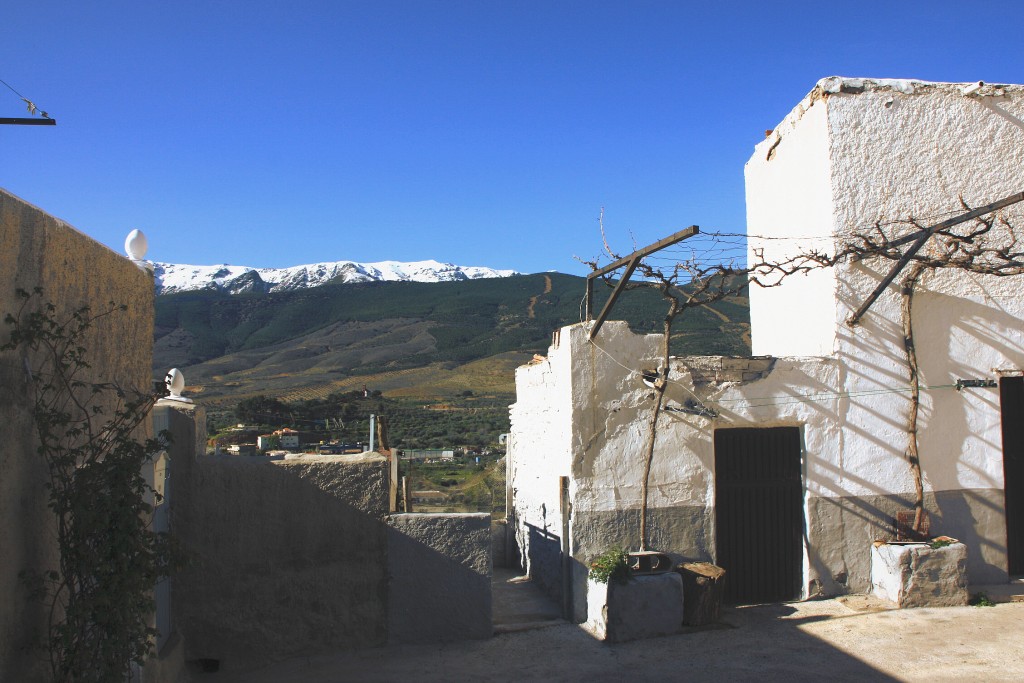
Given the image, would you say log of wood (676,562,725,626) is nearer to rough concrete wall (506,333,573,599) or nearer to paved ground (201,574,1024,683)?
paved ground (201,574,1024,683)

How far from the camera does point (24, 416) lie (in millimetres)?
3982

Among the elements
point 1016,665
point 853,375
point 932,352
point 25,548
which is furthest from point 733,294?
point 25,548

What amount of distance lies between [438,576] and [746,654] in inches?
114

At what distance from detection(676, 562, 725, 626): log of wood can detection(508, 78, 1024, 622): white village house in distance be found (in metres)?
0.51

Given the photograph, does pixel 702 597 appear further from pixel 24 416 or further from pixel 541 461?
pixel 24 416

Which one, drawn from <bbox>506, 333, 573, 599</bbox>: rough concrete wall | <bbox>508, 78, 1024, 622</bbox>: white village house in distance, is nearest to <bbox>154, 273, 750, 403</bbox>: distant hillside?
<bbox>506, 333, 573, 599</bbox>: rough concrete wall

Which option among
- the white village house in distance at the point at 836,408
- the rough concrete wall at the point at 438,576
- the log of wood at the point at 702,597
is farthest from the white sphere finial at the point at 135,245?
the log of wood at the point at 702,597

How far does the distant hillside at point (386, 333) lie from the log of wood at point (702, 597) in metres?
31.4

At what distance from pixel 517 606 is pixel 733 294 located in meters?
4.19

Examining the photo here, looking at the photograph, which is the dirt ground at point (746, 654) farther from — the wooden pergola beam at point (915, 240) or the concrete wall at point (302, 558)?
the wooden pergola beam at point (915, 240)

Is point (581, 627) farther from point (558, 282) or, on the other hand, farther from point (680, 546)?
point (558, 282)

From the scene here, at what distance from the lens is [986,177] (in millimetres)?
9148

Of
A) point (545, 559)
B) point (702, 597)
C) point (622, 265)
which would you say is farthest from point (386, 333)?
point (702, 597)

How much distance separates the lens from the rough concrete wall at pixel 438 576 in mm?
7293
